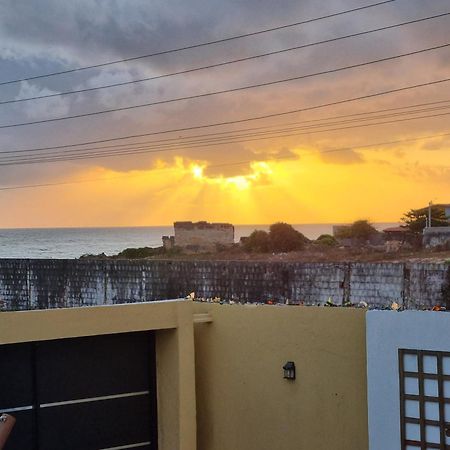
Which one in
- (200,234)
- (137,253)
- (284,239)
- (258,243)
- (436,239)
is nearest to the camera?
(436,239)

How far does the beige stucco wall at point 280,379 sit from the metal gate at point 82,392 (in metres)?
0.52

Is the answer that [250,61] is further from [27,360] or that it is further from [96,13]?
[27,360]

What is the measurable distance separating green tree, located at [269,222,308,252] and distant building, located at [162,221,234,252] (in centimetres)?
1276

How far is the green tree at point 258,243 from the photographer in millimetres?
33312

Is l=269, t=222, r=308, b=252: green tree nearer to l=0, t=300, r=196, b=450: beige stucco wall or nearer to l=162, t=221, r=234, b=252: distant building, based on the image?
l=162, t=221, r=234, b=252: distant building

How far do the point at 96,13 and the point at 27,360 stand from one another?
35.2 feet

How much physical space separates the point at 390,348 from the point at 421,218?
109 ft

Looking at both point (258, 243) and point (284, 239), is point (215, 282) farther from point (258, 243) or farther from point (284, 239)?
point (258, 243)

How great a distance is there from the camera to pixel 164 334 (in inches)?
236

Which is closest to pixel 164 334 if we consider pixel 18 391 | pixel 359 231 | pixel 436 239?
pixel 18 391

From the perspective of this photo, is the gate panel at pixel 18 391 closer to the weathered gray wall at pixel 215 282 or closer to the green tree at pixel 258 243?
the weathered gray wall at pixel 215 282

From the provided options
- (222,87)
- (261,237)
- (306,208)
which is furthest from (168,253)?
(222,87)

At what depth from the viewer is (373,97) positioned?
18953mm

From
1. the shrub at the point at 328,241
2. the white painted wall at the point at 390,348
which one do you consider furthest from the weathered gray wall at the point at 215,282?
the shrub at the point at 328,241
